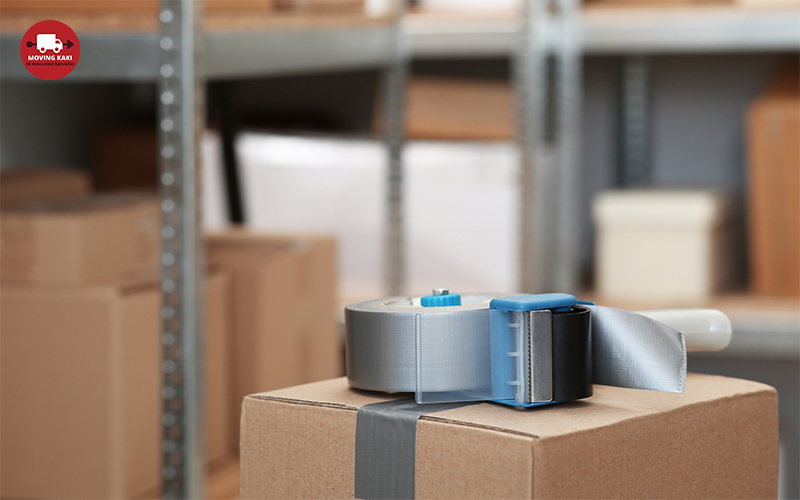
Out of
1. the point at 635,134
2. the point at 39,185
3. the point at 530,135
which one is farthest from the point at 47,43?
the point at 635,134

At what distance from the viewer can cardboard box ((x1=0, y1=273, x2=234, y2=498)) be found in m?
0.89

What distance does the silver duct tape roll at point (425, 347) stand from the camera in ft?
1.22

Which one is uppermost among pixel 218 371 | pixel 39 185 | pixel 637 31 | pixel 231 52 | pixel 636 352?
pixel 637 31

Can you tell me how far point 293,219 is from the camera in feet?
5.32

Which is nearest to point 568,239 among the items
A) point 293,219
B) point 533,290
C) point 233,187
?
point 533,290

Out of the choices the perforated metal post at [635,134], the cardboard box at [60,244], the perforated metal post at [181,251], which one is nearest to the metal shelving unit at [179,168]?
the perforated metal post at [181,251]

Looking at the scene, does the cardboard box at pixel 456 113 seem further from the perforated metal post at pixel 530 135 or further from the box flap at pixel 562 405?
the box flap at pixel 562 405

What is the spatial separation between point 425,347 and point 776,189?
129 centimetres

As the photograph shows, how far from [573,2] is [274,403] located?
4.22 feet

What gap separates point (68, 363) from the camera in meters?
0.89

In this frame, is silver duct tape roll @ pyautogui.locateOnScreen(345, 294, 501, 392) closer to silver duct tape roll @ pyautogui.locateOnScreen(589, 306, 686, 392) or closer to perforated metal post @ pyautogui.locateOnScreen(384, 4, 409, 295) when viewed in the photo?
silver duct tape roll @ pyautogui.locateOnScreen(589, 306, 686, 392)

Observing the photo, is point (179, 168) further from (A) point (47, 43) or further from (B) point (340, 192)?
(B) point (340, 192)

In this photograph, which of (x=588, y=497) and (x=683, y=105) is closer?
(x=588, y=497)

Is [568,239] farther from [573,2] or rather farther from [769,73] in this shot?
[769,73]
